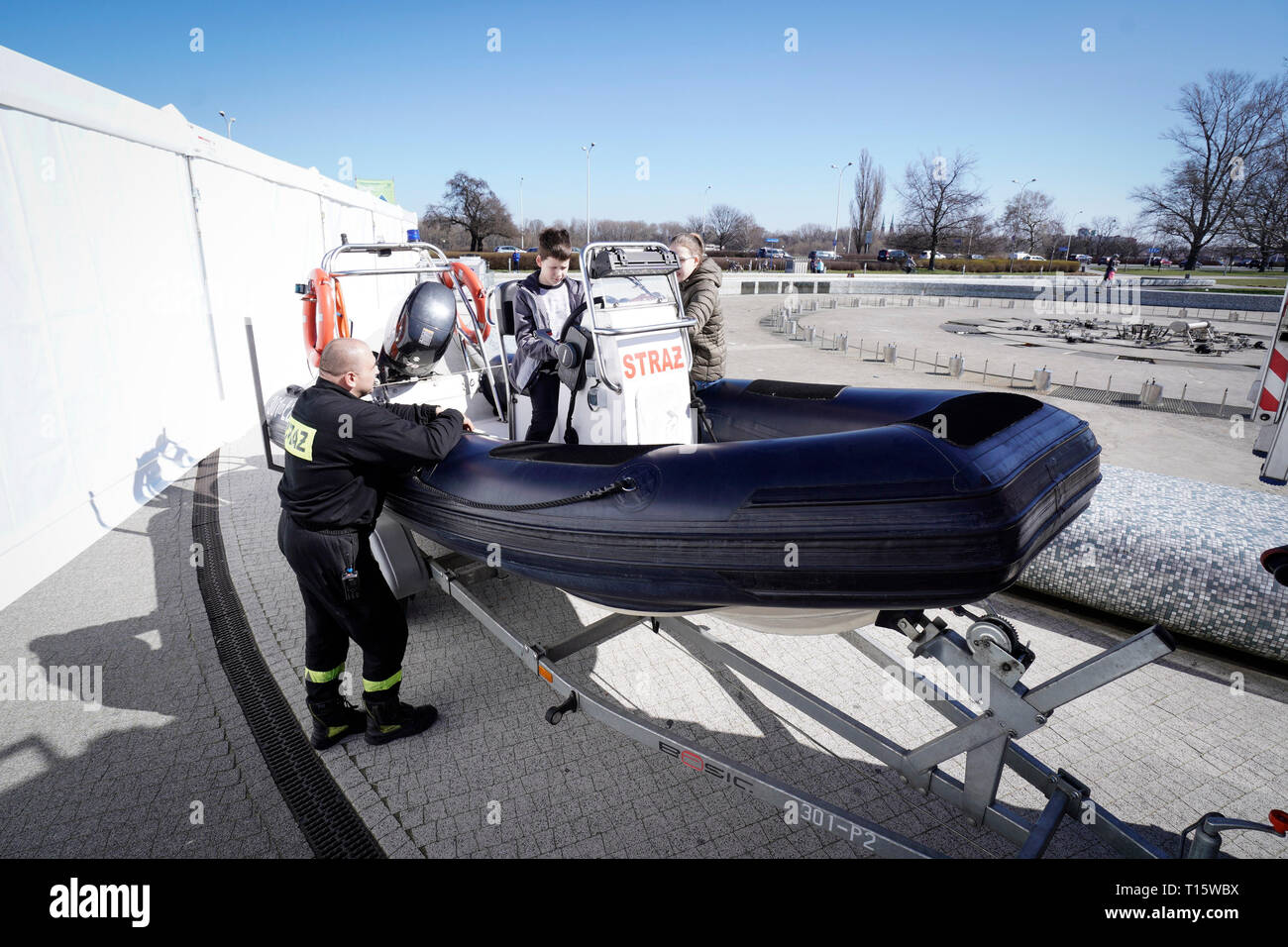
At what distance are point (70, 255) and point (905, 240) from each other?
52.1 metres

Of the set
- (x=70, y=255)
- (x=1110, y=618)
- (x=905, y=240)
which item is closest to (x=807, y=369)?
(x=1110, y=618)

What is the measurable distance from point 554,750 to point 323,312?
9.91ft

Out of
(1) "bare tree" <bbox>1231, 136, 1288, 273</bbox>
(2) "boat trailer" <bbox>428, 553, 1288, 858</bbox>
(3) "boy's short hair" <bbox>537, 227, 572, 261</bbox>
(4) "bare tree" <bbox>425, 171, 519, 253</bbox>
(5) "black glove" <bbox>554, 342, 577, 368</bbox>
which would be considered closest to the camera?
(2) "boat trailer" <bbox>428, 553, 1288, 858</bbox>

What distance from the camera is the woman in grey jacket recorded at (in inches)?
146

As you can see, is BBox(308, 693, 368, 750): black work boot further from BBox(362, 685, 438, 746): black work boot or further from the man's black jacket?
the man's black jacket

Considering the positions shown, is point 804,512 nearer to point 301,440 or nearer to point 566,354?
point 566,354

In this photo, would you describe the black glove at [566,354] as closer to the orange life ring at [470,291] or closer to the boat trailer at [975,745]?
the boat trailer at [975,745]

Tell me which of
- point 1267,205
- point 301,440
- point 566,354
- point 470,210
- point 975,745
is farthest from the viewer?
point 470,210

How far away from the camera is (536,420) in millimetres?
3479

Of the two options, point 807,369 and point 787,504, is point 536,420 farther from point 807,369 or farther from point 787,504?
point 807,369

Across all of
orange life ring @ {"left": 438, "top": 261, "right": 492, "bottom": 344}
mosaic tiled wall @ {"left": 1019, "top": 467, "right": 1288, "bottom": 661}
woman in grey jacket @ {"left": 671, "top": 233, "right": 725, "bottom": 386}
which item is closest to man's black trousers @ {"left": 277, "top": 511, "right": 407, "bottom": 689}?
woman in grey jacket @ {"left": 671, "top": 233, "right": 725, "bottom": 386}

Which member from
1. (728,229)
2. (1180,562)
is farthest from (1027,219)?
(1180,562)

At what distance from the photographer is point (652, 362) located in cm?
290

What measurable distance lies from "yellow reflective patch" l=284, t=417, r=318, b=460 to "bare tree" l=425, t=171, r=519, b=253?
44857mm
